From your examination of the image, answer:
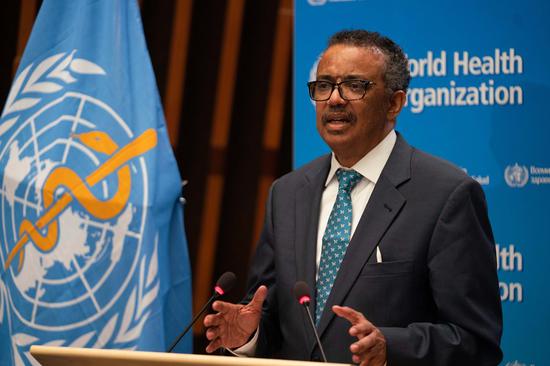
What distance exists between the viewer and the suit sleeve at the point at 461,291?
2.09 meters

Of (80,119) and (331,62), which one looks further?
(80,119)

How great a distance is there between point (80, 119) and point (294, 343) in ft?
4.29

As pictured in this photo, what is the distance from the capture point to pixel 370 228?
2.29 metres

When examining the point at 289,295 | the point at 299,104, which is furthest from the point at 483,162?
the point at 289,295

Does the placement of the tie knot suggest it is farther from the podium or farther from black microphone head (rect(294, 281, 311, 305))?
the podium

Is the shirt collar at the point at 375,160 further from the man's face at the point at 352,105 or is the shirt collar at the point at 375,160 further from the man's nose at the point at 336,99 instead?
the man's nose at the point at 336,99

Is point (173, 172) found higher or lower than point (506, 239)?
higher

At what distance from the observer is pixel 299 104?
11.0 feet

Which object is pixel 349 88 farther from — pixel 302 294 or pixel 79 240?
pixel 79 240

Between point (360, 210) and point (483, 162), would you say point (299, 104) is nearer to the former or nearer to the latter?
point (483, 162)

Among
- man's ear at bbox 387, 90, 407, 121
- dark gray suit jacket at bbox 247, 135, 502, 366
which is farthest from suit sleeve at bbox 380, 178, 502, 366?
man's ear at bbox 387, 90, 407, 121

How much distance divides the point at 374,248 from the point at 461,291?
271 millimetres

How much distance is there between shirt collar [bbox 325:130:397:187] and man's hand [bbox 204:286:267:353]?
0.47 metres

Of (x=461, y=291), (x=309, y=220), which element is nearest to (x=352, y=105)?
(x=309, y=220)
